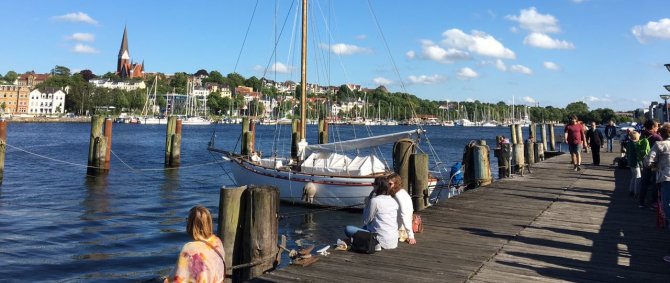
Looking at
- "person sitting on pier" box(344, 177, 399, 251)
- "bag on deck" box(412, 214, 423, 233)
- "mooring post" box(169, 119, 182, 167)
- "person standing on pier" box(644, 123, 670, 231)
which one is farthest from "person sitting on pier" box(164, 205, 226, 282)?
"mooring post" box(169, 119, 182, 167)

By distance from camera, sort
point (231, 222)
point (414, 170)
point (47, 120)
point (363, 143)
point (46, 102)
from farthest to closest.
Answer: point (46, 102) < point (47, 120) < point (363, 143) < point (414, 170) < point (231, 222)

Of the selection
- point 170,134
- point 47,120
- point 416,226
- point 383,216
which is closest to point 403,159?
point 416,226

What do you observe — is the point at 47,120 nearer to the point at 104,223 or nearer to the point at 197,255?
the point at 104,223

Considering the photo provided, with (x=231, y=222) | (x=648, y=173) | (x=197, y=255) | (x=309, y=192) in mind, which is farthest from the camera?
(x=309, y=192)

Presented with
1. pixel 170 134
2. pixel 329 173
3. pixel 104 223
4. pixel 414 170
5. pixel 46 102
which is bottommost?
pixel 104 223

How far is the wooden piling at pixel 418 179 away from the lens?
1285cm

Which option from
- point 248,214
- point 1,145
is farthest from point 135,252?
point 1,145

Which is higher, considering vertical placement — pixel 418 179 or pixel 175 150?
pixel 418 179

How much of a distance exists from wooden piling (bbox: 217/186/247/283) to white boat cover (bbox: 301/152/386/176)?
9554 mm

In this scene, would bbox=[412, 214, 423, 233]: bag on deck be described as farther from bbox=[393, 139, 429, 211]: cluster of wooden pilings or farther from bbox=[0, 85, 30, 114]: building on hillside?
bbox=[0, 85, 30, 114]: building on hillside

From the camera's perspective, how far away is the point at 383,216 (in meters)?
7.64

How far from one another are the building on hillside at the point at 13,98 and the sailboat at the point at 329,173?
167623mm

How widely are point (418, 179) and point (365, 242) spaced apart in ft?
18.4

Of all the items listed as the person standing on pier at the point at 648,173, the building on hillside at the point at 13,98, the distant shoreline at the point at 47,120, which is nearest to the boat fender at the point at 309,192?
the person standing on pier at the point at 648,173
